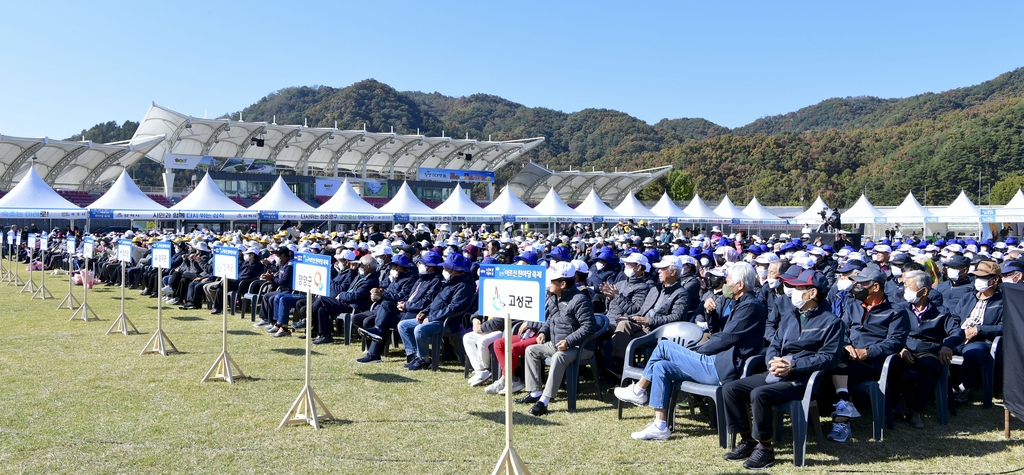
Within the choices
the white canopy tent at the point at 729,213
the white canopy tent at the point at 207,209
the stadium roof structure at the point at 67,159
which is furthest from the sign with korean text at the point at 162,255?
the stadium roof structure at the point at 67,159

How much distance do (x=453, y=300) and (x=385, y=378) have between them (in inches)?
46.3

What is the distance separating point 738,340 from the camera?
5395 mm

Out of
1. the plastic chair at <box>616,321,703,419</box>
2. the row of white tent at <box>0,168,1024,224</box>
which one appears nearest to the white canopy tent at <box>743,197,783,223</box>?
the row of white tent at <box>0,168,1024,224</box>

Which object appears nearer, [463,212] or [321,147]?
[463,212]

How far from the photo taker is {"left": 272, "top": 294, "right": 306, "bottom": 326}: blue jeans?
34.9 ft

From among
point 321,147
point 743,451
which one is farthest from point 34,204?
point 321,147

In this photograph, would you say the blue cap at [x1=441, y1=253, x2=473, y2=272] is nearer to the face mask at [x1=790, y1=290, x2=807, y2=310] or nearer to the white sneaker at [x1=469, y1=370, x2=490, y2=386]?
the white sneaker at [x1=469, y1=370, x2=490, y2=386]

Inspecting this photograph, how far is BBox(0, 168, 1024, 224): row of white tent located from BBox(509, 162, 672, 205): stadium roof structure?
106 ft

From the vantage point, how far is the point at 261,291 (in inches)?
469

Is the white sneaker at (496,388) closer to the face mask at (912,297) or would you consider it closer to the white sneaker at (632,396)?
the white sneaker at (632,396)

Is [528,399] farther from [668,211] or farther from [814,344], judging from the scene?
[668,211]

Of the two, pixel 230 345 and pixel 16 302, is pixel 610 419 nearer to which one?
pixel 230 345

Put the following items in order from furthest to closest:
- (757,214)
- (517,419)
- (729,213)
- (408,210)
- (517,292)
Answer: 1. (757,214)
2. (729,213)
3. (408,210)
4. (517,419)
5. (517,292)

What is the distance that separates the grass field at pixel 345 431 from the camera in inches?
193
